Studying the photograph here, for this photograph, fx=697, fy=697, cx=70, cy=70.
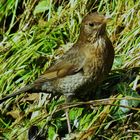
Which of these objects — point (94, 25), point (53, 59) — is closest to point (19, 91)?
point (53, 59)

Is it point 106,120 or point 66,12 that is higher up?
point 66,12

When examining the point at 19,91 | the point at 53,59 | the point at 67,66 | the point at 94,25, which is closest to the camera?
the point at 94,25

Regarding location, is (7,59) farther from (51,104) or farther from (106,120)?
(106,120)

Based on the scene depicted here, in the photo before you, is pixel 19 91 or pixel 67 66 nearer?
pixel 67 66

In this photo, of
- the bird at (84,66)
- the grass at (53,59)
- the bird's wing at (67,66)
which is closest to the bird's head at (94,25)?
the bird at (84,66)

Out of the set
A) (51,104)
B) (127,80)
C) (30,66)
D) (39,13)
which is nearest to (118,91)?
(127,80)

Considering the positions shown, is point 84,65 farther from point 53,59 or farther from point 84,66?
point 53,59

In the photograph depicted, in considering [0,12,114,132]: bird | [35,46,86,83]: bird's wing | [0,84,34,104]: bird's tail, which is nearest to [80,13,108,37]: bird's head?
[0,12,114,132]: bird
